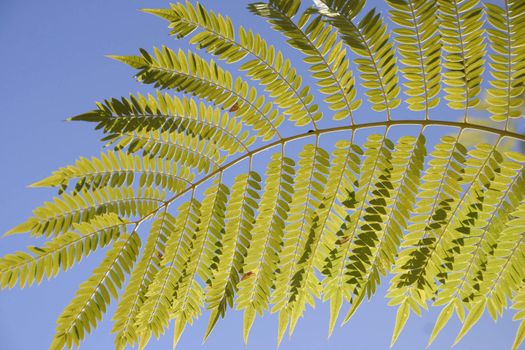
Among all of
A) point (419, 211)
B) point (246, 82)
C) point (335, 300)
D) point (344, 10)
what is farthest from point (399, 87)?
point (335, 300)

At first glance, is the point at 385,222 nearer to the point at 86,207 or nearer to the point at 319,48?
the point at 319,48

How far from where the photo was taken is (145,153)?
232 centimetres

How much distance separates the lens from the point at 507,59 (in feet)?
6.15

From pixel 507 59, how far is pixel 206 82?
129 centimetres

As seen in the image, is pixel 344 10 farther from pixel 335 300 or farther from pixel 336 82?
pixel 335 300

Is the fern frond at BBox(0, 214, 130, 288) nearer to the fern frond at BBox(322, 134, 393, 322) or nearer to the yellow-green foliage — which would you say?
Answer: the yellow-green foliage

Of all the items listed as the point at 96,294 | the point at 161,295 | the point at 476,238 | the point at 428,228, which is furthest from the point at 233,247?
the point at 476,238

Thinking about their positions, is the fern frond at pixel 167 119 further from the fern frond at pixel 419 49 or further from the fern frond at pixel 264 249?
the fern frond at pixel 419 49

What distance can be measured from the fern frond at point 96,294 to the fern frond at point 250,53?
3.10 ft

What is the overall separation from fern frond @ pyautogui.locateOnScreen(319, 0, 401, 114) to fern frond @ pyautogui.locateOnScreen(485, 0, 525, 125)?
388mm

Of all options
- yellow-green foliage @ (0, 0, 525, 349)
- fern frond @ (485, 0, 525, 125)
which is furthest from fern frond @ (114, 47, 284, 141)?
fern frond @ (485, 0, 525, 125)

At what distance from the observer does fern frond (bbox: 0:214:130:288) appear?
2041mm

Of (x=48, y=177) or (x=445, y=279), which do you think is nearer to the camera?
(x=445, y=279)

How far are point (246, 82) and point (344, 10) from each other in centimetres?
57
